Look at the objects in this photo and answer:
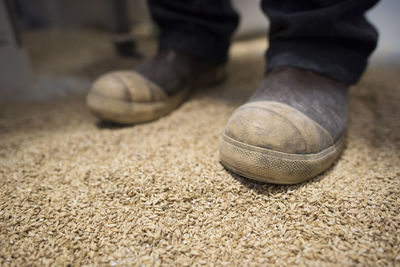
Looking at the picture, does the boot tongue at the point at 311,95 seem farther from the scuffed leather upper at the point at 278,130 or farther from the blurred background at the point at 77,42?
the blurred background at the point at 77,42

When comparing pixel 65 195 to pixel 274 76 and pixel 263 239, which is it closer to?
pixel 263 239

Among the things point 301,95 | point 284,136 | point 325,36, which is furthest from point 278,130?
point 325,36

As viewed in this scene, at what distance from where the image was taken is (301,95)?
0.77m

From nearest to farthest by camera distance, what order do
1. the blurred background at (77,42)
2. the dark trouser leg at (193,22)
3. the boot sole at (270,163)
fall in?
the boot sole at (270,163) → the dark trouser leg at (193,22) → the blurred background at (77,42)

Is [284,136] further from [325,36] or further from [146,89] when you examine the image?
[146,89]

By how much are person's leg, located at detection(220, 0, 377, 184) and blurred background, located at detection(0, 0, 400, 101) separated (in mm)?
1168

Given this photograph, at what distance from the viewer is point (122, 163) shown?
78 centimetres

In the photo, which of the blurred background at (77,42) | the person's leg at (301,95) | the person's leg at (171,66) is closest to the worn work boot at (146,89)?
the person's leg at (171,66)

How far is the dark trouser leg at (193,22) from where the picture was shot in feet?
3.79

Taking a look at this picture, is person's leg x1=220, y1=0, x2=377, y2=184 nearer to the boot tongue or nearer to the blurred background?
the boot tongue

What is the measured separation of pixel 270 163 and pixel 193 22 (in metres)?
0.81

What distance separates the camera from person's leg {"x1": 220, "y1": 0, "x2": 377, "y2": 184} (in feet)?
2.12

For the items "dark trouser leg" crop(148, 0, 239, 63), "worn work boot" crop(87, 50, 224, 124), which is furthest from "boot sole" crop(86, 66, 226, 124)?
"dark trouser leg" crop(148, 0, 239, 63)

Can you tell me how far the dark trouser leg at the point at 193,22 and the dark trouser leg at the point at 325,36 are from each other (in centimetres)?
35
